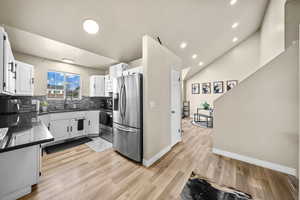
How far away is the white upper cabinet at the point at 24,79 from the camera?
7.29 ft

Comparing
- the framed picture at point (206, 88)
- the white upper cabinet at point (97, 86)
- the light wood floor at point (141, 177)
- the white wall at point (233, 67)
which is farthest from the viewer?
the framed picture at point (206, 88)

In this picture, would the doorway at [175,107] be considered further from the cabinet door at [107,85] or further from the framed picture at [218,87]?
the framed picture at [218,87]

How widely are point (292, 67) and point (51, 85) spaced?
234 inches

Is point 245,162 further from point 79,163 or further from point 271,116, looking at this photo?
point 79,163

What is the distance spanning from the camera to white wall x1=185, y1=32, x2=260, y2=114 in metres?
5.67

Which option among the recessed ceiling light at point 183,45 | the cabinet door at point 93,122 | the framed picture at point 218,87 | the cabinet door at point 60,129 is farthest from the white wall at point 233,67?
the cabinet door at point 60,129

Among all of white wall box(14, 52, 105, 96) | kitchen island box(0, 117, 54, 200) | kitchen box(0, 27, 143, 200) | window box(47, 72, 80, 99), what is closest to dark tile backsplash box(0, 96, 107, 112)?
kitchen box(0, 27, 143, 200)

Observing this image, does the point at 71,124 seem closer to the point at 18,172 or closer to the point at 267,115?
the point at 18,172

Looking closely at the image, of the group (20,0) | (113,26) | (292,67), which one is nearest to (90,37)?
(113,26)

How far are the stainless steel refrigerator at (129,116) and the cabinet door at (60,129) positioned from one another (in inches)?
65.7

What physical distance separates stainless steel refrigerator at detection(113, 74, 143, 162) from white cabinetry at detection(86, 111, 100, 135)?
148 centimetres

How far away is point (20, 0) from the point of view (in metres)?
1.63

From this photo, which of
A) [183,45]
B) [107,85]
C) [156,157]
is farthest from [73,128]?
[183,45]

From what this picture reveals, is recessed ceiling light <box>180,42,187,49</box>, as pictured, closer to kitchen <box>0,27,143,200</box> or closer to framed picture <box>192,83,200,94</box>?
kitchen <box>0,27,143,200</box>
